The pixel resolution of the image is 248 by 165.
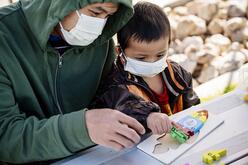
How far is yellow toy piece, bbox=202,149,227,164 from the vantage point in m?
0.88

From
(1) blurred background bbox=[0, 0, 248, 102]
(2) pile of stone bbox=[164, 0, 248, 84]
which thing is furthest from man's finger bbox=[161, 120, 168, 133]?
(2) pile of stone bbox=[164, 0, 248, 84]

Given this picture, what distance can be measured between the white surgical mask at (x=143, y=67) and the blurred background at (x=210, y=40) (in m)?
0.97

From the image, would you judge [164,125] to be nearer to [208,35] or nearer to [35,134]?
[35,134]

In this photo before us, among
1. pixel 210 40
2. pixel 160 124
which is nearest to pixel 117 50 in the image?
pixel 160 124

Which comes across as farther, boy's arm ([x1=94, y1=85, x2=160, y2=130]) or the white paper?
boy's arm ([x1=94, y1=85, x2=160, y2=130])

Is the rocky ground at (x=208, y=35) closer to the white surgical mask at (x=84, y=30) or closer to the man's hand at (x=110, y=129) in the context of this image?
the white surgical mask at (x=84, y=30)

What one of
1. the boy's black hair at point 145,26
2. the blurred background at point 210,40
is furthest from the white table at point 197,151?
the blurred background at point 210,40

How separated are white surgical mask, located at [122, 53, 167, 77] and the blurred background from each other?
0.97 metres

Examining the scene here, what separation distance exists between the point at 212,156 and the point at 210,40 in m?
1.81

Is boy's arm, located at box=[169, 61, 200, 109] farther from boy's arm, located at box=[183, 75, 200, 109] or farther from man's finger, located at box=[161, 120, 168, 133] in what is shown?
man's finger, located at box=[161, 120, 168, 133]

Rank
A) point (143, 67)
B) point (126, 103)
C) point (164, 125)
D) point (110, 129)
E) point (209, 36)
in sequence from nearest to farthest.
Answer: point (110, 129)
point (164, 125)
point (126, 103)
point (143, 67)
point (209, 36)

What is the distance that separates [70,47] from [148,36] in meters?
0.22

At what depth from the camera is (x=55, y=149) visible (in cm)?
90

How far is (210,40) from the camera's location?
2621mm
